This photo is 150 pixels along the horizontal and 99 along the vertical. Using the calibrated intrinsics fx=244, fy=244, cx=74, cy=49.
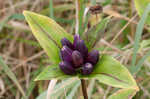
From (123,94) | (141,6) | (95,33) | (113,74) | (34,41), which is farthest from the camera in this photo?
(34,41)

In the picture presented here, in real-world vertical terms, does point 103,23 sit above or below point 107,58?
above

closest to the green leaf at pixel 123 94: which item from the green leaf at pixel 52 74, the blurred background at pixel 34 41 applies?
the green leaf at pixel 52 74

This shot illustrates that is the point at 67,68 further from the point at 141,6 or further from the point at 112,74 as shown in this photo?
the point at 141,6

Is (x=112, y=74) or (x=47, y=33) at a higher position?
(x=47, y=33)

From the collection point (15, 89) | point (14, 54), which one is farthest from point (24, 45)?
point (15, 89)

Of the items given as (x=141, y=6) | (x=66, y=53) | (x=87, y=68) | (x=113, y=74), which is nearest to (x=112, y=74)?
(x=113, y=74)

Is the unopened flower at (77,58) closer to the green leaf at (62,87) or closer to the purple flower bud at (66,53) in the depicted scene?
the purple flower bud at (66,53)

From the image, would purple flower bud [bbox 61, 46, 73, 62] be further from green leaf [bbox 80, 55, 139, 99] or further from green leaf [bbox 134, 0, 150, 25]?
green leaf [bbox 134, 0, 150, 25]

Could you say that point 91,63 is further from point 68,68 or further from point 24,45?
point 24,45
